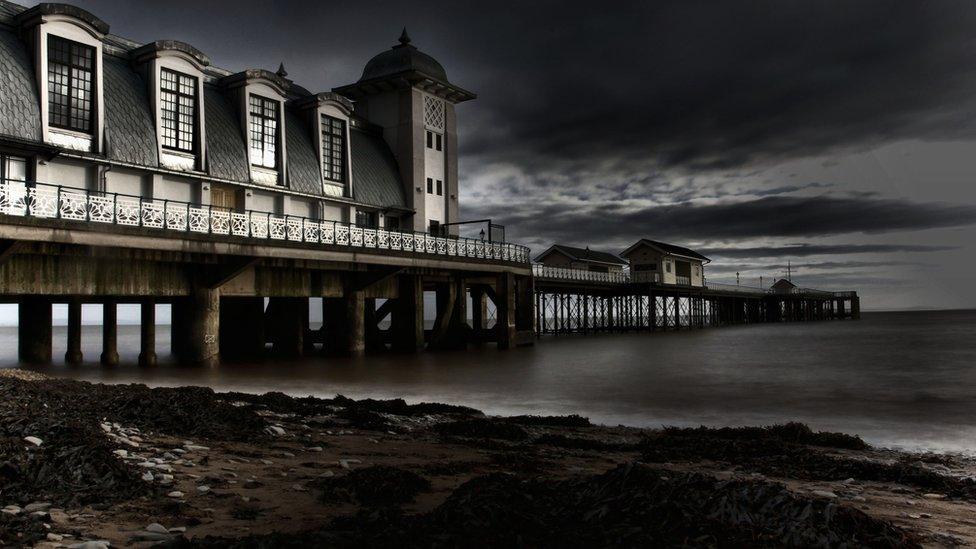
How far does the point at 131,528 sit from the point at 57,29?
73.8ft

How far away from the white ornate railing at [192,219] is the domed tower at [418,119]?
494 cm

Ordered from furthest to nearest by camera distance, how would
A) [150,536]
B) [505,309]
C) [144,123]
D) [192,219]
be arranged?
[505,309] → [144,123] → [192,219] → [150,536]

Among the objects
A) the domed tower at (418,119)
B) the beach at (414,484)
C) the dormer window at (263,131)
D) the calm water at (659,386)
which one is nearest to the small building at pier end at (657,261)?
the domed tower at (418,119)

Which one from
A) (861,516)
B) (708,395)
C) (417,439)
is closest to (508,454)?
(417,439)

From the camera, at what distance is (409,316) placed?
111 ft

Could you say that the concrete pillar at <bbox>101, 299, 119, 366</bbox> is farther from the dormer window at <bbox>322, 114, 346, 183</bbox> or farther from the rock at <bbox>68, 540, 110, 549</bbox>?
the rock at <bbox>68, 540, 110, 549</bbox>

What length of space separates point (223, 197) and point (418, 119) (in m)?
13.1

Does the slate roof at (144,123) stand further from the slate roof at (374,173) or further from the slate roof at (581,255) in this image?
the slate roof at (581,255)

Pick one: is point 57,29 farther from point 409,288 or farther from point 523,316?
point 523,316

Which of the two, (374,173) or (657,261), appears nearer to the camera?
(374,173)

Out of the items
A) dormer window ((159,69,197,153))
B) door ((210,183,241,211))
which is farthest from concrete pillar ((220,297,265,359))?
dormer window ((159,69,197,153))

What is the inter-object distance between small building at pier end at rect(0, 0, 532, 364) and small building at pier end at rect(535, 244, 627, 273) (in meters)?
33.0

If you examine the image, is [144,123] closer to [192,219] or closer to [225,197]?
[225,197]

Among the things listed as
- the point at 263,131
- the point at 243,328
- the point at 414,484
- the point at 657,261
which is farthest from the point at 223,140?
the point at 657,261
